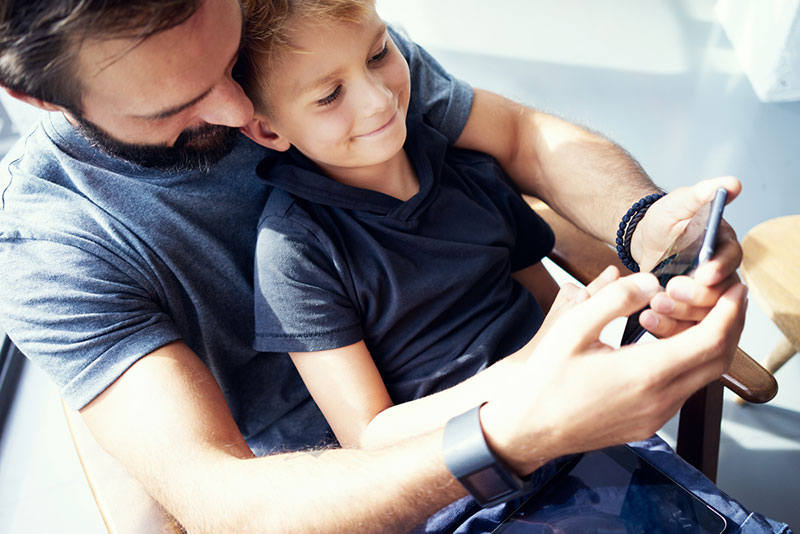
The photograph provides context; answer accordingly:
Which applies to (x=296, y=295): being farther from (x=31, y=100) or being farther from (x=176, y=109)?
(x=31, y=100)

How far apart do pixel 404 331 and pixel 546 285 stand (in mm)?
430

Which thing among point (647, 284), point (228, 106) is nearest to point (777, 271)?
point (647, 284)

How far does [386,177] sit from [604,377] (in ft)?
1.98

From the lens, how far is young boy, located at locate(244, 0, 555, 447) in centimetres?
102

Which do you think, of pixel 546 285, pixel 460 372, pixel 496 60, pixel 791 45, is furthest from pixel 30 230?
pixel 791 45

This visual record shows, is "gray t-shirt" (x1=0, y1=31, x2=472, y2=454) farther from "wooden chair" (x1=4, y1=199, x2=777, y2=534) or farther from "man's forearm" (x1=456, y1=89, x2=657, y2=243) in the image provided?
"man's forearm" (x1=456, y1=89, x2=657, y2=243)

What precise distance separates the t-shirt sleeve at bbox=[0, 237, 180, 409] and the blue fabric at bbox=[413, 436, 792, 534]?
20.7 inches

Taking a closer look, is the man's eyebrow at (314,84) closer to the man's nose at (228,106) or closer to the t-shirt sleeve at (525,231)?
the man's nose at (228,106)

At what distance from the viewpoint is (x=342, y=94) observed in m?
1.05

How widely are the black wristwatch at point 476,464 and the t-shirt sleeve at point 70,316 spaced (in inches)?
17.8

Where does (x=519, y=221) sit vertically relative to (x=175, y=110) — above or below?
below

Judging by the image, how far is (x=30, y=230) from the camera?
0.98 meters

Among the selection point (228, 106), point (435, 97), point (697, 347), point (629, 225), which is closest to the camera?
point (697, 347)

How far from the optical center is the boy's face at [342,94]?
1004mm
